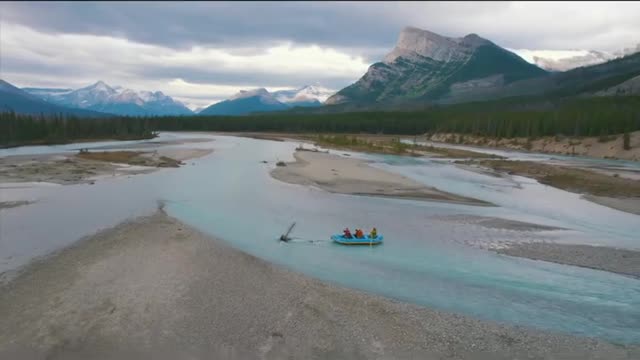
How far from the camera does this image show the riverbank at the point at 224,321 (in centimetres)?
1623

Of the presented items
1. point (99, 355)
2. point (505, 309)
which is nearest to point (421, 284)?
point (505, 309)

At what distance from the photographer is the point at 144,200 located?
4534 centimetres

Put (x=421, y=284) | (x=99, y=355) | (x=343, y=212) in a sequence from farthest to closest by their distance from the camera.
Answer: (x=343, y=212) < (x=421, y=284) < (x=99, y=355)

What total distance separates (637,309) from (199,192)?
3957cm

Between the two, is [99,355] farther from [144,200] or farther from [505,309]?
[144,200]

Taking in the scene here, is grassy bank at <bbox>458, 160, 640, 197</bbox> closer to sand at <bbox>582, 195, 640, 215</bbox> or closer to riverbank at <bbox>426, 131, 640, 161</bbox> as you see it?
sand at <bbox>582, 195, 640, 215</bbox>

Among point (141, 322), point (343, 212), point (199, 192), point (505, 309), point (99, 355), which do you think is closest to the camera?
point (99, 355)

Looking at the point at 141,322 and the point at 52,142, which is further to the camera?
the point at 52,142

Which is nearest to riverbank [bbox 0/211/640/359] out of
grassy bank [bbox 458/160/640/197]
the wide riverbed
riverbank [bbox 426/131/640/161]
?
the wide riverbed

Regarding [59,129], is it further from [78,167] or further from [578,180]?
[578,180]

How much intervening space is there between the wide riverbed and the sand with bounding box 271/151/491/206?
2876mm

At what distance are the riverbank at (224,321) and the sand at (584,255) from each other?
11.0 metres

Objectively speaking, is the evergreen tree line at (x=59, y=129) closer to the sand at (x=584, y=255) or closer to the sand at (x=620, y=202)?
the sand at (x=620, y=202)

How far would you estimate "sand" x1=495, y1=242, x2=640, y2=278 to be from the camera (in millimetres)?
27312
